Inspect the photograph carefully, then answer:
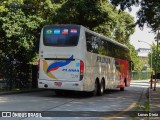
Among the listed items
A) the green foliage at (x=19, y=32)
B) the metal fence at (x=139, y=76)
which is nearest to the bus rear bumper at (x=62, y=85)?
the green foliage at (x=19, y=32)

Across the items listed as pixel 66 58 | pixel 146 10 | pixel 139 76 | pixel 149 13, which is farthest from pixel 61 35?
pixel 139 76

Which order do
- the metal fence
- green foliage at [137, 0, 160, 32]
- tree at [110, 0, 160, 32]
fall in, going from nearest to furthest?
tree at [110, 0, 160, 32] < green foliage at [137, 0, 160, 32] < the metal fence

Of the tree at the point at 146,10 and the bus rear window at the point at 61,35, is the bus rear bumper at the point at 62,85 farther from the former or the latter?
the tree at the point at 146,10

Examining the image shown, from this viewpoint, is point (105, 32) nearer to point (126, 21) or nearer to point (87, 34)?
point (126, 21)

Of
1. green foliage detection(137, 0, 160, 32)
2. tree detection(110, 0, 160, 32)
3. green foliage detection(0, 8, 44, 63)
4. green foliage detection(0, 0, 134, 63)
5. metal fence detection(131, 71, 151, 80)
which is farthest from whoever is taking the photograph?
metal fence detection(131, 71, 151, 80)

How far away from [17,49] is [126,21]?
18.1 meters

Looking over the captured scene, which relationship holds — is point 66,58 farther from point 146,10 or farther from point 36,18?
point 146,10

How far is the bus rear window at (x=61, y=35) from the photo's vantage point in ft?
70.6

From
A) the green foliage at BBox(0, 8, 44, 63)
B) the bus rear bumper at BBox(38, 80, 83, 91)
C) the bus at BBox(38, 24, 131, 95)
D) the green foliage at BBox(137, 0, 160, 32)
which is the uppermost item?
the green foliage at BBox(137, 0, 160, 32)

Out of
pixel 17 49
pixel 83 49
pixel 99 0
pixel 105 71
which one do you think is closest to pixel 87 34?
pixel 83 49

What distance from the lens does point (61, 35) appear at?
2167cm

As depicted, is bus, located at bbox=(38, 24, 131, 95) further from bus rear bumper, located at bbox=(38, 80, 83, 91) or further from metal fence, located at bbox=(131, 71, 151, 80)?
metal fence, located at bbox=(131, 71, 151, 80)

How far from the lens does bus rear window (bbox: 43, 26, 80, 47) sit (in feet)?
70.6

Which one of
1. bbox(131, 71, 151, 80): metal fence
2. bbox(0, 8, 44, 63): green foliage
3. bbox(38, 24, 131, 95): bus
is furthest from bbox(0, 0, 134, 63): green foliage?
bbox(131, 71, 151, 80): metal fence
